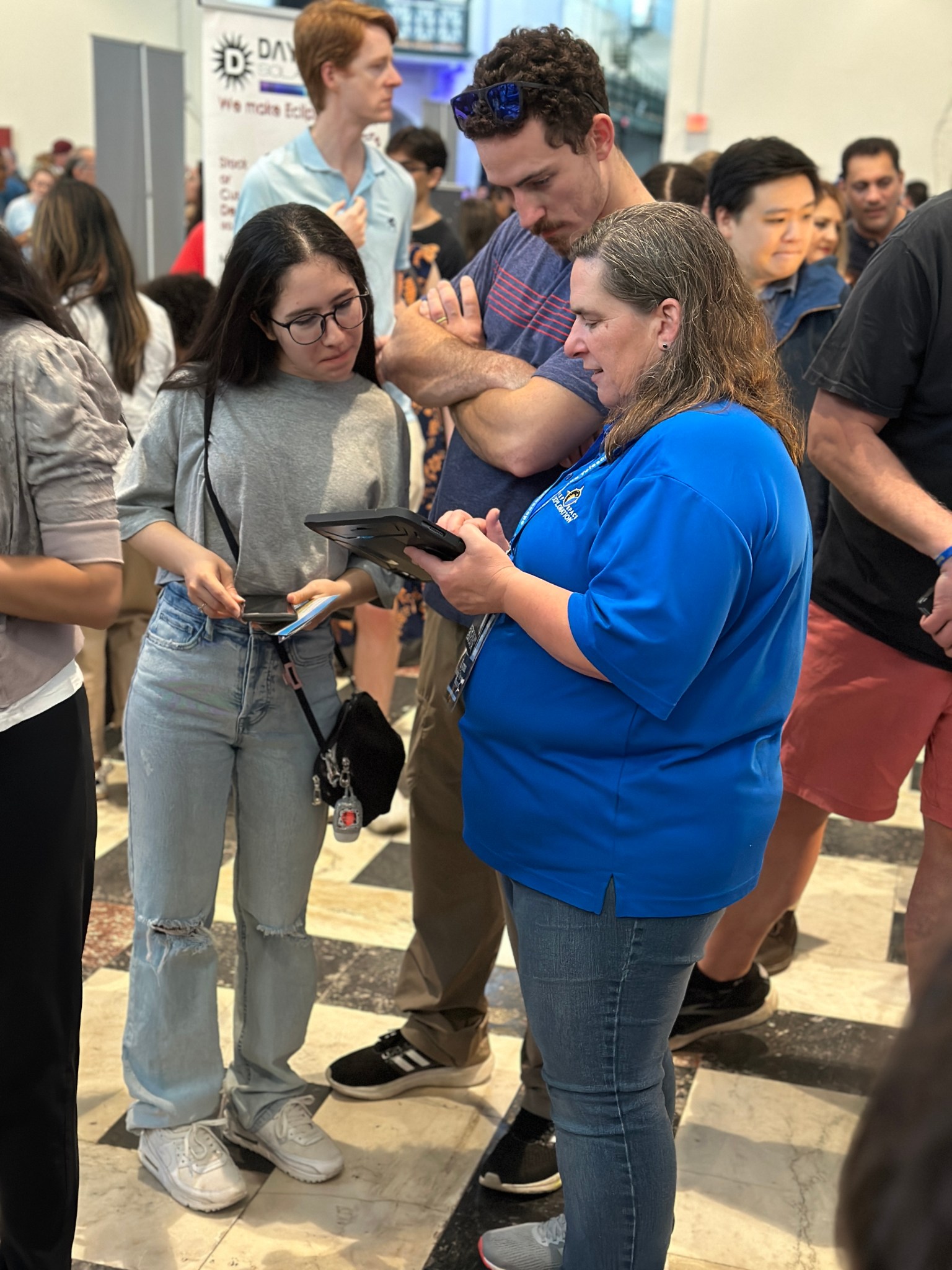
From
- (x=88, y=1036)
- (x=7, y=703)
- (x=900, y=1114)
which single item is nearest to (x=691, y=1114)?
(x=88, y=1036)

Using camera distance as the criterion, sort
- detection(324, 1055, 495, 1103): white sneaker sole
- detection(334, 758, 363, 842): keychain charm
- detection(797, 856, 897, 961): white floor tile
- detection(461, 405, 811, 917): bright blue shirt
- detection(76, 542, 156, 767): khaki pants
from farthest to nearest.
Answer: detection(76, 542, 156, 767): khaki pants < detection(797, 856, 897, 961): white floor tile < detection(324, 1055, 495, 1103): white sneaker sole < detection(334, 758, 363, 842): keychain charm < detection(461, 405, 811, 917): bright blue shirt

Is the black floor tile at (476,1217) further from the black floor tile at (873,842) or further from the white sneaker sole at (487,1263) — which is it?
the black floor tile at (873,842)

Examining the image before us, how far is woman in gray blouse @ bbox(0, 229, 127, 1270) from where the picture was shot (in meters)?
1.43

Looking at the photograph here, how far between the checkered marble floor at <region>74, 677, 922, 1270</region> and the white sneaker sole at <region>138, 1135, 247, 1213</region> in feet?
0.06

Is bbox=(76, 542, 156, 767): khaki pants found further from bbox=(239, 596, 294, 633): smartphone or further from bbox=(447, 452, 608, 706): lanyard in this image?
bbox=(447, 452, 608, 706): lanyard

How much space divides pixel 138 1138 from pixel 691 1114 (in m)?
1.01

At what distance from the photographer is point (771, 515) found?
1398mm

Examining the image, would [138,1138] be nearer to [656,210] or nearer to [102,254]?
[656,210]

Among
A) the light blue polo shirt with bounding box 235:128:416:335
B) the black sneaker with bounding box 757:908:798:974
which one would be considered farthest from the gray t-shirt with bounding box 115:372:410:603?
the black sneaker with bounding box 757:908:798:974

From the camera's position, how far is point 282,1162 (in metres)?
2.10

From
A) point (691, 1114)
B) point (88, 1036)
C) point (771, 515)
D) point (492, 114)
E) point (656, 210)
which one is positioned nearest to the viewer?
point (771, 515)

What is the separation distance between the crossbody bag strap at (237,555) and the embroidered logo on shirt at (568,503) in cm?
58

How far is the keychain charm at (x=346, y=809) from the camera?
6.51ft

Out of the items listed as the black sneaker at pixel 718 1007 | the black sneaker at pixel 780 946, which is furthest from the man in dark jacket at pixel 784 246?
the black sneaker at pixel 718 1007
